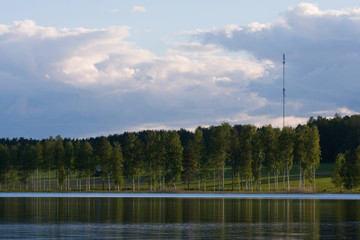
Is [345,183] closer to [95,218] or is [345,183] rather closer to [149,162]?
[149,162]

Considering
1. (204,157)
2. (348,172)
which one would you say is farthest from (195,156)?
(348,172)

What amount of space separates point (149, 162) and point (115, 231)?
130206 millimetres

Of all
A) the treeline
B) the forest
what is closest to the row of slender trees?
the forest

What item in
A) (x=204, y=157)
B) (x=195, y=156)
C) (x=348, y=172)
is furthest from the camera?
(x=195, y=156)

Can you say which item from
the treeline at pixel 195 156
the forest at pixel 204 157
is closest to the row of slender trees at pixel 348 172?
the forest at pixel 204 157

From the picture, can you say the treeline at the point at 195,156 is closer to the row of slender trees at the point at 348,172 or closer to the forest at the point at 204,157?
the forest at the point at 204,157

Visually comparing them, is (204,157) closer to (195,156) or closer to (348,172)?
(195,156)

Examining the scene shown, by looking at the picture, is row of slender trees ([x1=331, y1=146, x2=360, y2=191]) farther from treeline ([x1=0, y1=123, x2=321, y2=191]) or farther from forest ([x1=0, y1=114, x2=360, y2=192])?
treeline ([x1=0, y1=123, x2=321, y2=191])

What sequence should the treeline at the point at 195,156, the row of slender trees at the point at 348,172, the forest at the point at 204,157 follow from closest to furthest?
the row of slender trees at the point at 348,172 → the forest at the point at 204,157 → the treeline at the point at 195,156

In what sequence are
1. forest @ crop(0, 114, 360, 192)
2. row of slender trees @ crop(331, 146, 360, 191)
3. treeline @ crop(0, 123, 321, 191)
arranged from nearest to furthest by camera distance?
row of slender trees @ crop(331, 146, 360, 191), forest @ crop(0, 114, 360, 192), treeline @ crop(0, 123, 321, 191)

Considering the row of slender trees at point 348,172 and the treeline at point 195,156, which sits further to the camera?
the treeline at point 195,156

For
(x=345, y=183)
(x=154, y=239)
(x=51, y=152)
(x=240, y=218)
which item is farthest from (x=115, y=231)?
(x=51, y=152)

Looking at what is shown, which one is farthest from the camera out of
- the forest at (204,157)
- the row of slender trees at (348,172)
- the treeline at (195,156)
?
the treeline at (195,156)

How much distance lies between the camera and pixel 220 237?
42.9 m
